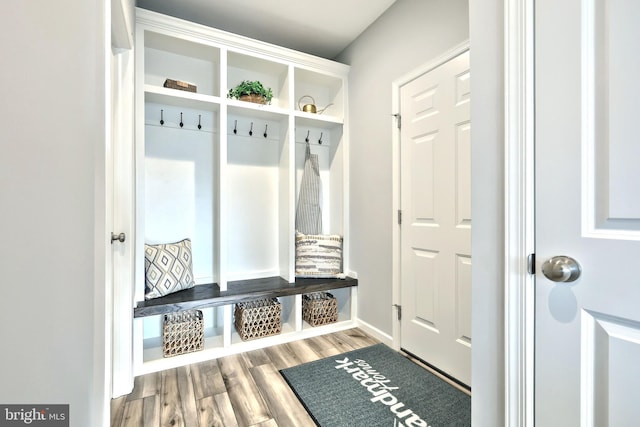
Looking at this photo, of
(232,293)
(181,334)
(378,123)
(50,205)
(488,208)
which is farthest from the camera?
(378,123)

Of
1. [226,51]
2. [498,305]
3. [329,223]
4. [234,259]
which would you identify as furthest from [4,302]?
[329,223]

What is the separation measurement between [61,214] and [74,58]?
0.41 meters

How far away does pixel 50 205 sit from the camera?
2.09 ft

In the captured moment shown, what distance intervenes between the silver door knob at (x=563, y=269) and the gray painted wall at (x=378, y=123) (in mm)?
1472

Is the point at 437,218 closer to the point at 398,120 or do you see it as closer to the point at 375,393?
the point at 398,120

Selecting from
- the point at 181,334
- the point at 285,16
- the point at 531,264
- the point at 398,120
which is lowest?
the point at 181,334

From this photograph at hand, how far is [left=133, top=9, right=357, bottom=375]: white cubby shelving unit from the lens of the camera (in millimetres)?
2039

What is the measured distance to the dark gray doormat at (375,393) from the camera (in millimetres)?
1448

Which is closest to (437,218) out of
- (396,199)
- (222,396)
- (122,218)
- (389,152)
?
(396,199)

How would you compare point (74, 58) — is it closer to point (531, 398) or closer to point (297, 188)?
point (531, 398)

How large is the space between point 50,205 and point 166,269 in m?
1.56

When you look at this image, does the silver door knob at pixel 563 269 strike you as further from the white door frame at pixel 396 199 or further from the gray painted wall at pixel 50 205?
the white door frame at pixel 396 199

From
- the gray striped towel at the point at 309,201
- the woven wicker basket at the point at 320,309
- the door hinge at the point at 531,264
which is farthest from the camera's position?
the gray striped towel at the point at 309,201

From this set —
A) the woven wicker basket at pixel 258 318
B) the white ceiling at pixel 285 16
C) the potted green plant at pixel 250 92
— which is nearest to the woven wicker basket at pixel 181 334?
the woven wicker basket at pixel 258 318
